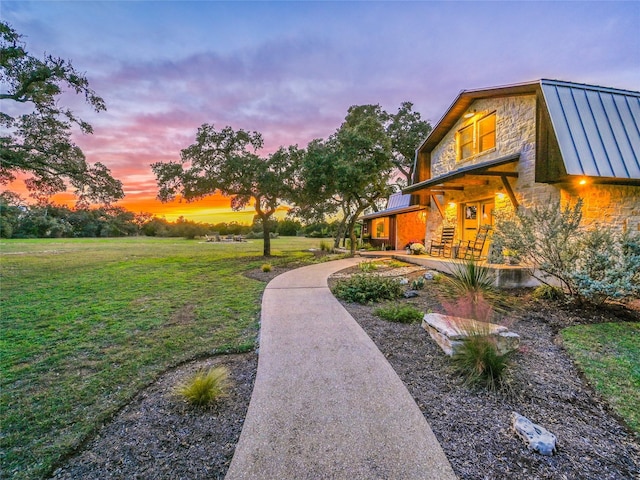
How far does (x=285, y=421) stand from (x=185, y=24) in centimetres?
934

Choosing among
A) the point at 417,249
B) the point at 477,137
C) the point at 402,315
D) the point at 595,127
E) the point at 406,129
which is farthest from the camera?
the point at 406,129

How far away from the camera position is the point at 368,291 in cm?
613

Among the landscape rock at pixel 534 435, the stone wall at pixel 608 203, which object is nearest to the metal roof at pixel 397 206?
the stone wall at pixel 608 203

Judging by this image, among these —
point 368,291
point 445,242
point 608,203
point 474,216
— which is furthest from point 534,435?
point 445,242

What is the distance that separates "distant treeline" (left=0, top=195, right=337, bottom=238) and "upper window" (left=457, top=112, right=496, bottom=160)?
23569mm

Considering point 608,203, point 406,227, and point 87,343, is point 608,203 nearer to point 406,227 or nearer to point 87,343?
point 406,227

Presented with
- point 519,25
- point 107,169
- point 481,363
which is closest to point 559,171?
point 519,25

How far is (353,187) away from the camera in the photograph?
43.5ft

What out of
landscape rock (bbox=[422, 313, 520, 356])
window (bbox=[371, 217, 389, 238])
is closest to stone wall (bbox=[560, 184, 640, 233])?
landscape rock (bbox=[422, 313, 520, 356])

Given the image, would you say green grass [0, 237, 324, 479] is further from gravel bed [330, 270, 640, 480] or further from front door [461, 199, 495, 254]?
front door [461, 199, 495, 254]

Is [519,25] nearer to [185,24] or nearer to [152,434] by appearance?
[185,24]

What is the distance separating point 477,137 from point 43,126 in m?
15.3

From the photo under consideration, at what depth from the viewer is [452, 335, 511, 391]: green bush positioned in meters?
2.86

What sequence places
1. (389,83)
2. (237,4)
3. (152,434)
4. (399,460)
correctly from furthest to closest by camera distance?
(389,83) → (237,4) → (152,434) → (399,460)
